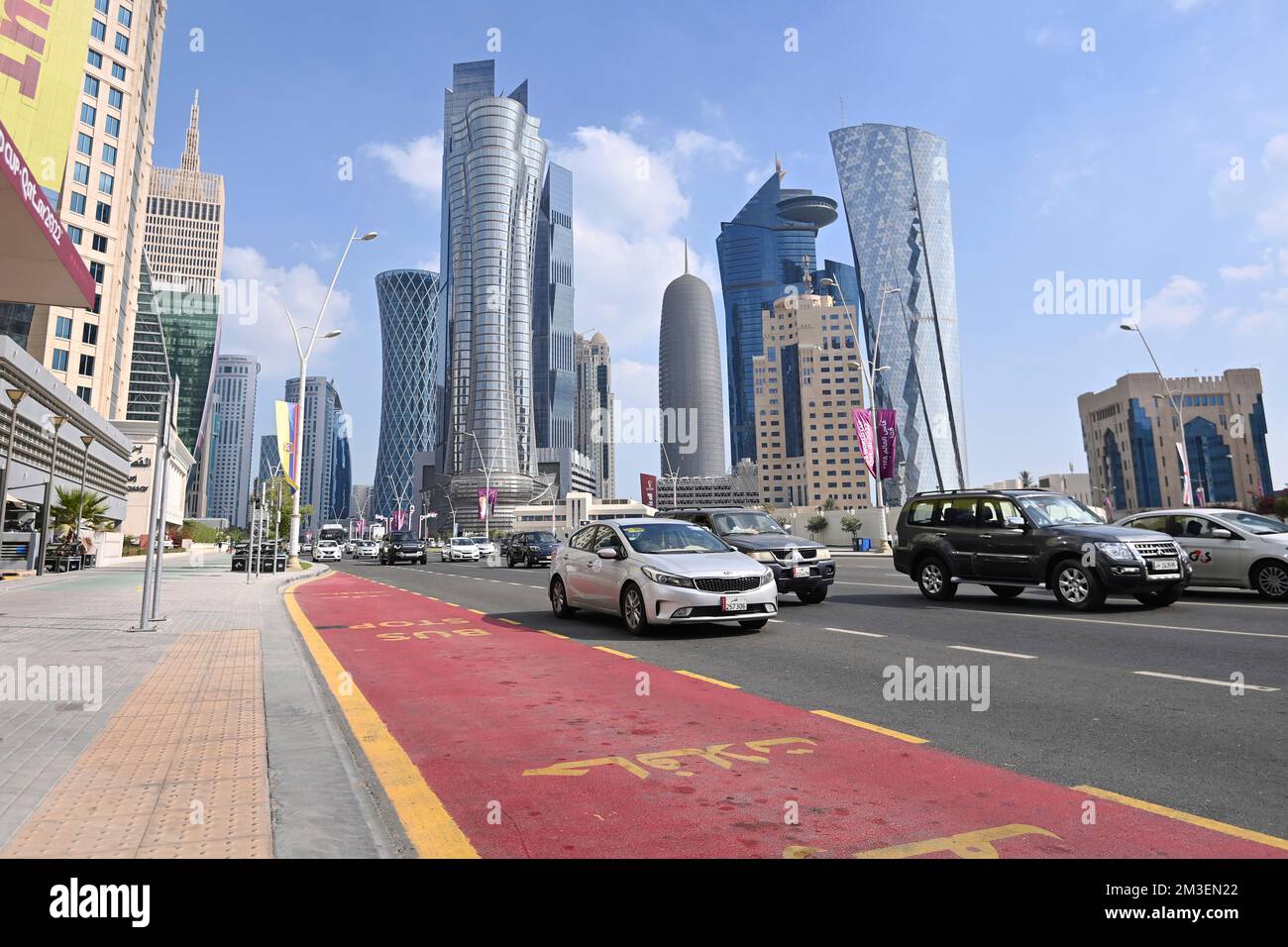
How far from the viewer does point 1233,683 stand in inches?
249

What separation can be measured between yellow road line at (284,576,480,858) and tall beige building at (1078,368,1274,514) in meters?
149

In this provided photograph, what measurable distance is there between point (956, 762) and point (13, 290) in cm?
1466

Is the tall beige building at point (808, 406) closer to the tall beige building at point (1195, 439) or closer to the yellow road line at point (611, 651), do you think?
the tall beige building at point (1195, 439)

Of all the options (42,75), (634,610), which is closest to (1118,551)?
(634,610)

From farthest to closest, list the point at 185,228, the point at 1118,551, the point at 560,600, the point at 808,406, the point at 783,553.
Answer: the point at 185,228 → the point at 808,406 → the point at 783,553 → the point at 560,600 → the point at 1118,551

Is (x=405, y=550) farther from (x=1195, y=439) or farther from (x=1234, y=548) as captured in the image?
(x=1195, y=439)

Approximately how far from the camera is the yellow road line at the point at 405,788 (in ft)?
10.3

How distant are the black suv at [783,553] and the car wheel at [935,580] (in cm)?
179

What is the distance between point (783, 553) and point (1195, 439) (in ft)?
499

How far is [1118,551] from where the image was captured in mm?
11242

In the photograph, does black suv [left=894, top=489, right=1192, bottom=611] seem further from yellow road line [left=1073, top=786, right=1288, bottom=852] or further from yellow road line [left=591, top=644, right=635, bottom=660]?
yellow road line [left=1073, top=786, right=1288, bottom=852]

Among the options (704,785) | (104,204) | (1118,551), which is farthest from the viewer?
(104,204)
